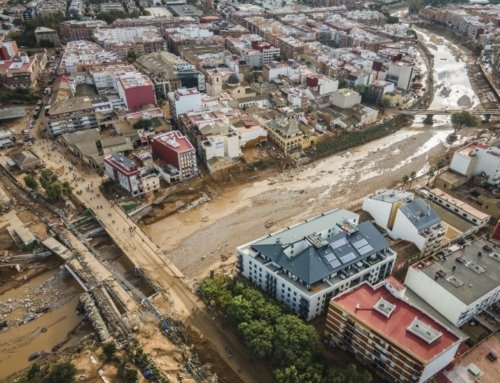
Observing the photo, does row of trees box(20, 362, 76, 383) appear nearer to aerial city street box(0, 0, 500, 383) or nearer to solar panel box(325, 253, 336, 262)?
aerial city street box(0, 0, 500, 383)

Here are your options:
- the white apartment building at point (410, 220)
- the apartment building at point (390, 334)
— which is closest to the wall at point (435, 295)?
the apartment building at point (390, 334)

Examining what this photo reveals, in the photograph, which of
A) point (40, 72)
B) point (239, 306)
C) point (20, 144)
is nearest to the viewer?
point (239, 306)

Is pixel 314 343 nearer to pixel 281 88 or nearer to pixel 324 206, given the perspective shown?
pixel 324 206

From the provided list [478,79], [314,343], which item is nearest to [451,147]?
[478,79]

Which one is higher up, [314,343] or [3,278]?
[314,343]

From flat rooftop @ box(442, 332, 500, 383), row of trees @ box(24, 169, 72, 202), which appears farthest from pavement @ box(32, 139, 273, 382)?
flat rooftop @ box(442, 332, 500, 383)
